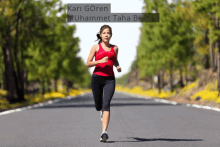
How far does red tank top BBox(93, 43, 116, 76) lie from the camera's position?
834 centimetres

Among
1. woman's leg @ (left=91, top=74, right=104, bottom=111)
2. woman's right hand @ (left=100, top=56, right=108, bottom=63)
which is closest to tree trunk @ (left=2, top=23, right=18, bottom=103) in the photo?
woman's leg @ (left=91, top=74, right=104, bottom=111)

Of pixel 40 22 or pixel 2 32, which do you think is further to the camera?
pixel 40 22

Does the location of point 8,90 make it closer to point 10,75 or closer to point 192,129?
point 10,75

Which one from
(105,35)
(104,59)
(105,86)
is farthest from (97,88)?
(105,35)

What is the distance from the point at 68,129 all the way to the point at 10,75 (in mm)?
17392

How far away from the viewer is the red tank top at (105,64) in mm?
8336

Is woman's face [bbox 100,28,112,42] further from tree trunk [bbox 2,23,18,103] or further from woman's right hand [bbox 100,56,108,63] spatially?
tree trunk [bbox 2,23,18,103]

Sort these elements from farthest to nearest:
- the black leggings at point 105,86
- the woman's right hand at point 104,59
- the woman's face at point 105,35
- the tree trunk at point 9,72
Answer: the tree trunk at point 9,72
the black leggings at point 105,86
the woman's face at point 105,35
the woman's right hand at point 104,59

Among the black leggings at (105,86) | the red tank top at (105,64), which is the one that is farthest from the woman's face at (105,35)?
the black leggings at (105,86)

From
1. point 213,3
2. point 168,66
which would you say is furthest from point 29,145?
point 168,66

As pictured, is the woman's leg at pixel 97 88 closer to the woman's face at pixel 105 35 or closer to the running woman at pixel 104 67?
the running woman at pixel 104 67

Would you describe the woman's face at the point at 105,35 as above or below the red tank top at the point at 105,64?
above

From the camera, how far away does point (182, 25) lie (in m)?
40.4

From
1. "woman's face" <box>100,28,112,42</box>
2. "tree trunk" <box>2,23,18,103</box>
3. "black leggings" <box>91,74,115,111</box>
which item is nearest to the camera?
"woman's face" <box>100,28,112,42</box>
